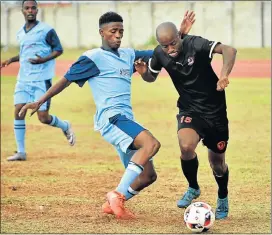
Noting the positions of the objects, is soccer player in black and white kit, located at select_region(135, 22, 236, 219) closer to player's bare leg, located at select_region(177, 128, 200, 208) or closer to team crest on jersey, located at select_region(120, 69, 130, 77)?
player's bare leg, located at select_region(177, 128, 200, 208)

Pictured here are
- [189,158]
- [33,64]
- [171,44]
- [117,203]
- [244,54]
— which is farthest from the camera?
[244,54]

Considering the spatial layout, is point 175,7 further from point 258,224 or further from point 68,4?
point 258,224

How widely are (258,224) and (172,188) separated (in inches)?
107

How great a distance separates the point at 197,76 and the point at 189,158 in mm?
847

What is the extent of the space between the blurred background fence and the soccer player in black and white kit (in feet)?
129

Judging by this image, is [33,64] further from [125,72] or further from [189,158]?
[189,158]

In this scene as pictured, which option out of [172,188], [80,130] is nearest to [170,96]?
[80,130]

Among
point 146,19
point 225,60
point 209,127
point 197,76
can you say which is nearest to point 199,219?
point 209,127

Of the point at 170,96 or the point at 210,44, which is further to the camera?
the point at 170,96

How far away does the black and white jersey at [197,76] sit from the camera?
8.95m

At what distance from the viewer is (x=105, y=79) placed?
929 centimetres

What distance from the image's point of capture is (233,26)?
49375mm

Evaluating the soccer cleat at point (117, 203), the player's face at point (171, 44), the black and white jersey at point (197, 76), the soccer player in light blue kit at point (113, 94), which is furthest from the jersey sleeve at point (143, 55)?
the soccer cleat at point (117, 203)

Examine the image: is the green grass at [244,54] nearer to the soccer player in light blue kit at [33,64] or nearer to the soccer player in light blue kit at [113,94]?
the soccer player in light blue kit at [33,64]
